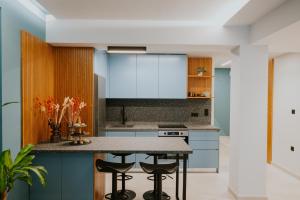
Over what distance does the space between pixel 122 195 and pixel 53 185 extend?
1041mm

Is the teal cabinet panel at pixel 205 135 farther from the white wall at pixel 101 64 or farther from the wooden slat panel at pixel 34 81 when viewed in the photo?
the wooden slat panel at pixel 34 81

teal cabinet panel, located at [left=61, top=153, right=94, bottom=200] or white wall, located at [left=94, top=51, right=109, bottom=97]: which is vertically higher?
white wall, located at [left=94, top=51, right=109, bottom=97]

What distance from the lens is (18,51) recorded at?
8.93 ft

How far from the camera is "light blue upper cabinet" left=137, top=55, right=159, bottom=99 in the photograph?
5.14 m

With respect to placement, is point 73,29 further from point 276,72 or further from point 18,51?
point 276,72

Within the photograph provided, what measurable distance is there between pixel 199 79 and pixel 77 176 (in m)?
3.65

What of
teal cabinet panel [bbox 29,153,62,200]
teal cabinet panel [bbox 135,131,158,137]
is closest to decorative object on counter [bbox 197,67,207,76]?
teal cabinet panel [bbox 135,131,158,137]

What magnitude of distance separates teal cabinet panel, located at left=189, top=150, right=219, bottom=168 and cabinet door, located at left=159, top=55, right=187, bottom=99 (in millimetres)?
1249

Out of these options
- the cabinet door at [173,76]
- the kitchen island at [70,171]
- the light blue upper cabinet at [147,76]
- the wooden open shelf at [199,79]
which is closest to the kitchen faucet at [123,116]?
the light blue upper cabinet at [147,76]

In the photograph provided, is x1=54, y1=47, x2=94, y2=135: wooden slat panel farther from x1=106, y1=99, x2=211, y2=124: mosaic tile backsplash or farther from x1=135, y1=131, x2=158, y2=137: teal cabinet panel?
x1=106, y1=99, x2=211, y2=124: mosaic tile backsplash

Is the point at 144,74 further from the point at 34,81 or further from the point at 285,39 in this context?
the point at 285,39

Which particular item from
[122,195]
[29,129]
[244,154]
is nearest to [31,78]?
[29,129]

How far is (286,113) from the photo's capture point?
5.03m

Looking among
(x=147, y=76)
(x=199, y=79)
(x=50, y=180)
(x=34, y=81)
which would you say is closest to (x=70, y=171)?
(x=50, y=180)
